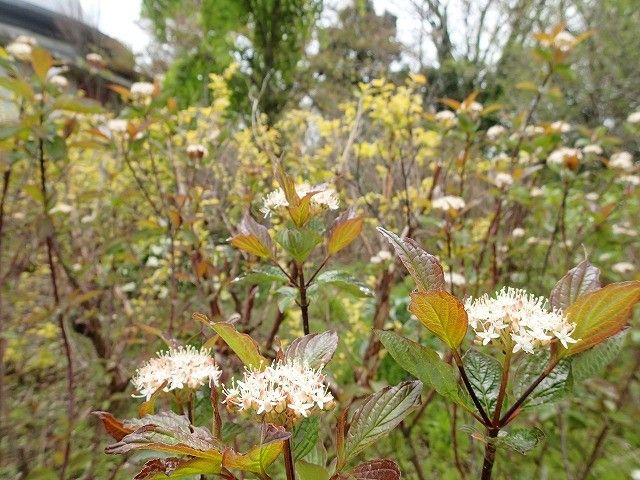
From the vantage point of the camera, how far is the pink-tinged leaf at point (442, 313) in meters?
0.50

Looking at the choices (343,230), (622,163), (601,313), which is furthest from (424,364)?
(622,163)

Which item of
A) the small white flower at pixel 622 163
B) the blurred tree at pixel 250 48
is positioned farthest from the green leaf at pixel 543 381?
the blurred tree at pixel 250 48

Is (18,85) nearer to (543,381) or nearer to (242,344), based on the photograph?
(242,344)

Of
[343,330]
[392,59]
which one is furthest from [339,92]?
[343,330]

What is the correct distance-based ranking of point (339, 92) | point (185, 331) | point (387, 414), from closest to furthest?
1. point (387, 414)
2. point (185, 331)
3. point (339, 92)

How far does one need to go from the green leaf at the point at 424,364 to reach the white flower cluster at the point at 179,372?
245mm

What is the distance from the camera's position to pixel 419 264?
562 millimetres

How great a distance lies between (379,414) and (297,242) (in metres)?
0.33

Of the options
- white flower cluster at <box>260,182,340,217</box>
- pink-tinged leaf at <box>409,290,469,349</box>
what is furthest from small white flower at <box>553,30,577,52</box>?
pink-tinged leaf at <box>409,290,469,349</box>

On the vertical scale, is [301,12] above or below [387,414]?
above

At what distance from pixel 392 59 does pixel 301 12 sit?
561 centimetres

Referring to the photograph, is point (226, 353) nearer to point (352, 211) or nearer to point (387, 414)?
point (352, 211)

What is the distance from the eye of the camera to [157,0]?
8539 mm

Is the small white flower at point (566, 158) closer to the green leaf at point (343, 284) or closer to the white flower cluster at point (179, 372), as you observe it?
the green leaf at point (343, 284)
